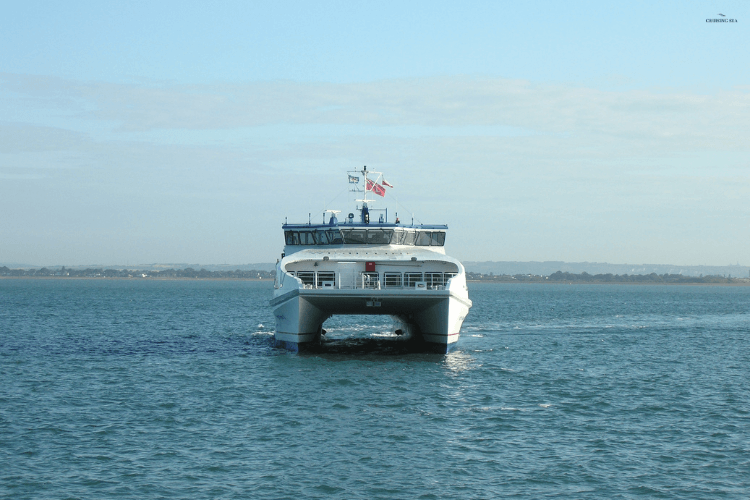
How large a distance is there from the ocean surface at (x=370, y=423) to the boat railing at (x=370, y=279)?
3.18 m

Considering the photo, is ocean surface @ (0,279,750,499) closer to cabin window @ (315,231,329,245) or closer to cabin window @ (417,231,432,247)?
cabin window @ (315,231,329,245)

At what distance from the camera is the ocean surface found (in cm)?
1606

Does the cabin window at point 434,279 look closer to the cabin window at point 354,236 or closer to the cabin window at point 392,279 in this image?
the cabin window at point 392,279

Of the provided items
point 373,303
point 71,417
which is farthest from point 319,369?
point 71,417

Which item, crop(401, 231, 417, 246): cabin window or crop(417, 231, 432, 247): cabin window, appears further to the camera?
crop(417, 231, 432, 247): cabin window

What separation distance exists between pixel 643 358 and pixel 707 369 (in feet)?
13.3

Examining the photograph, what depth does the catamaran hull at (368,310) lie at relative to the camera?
3123 centimetres

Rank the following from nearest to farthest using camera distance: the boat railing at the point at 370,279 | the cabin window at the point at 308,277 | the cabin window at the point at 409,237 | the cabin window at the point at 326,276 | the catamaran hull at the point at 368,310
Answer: the catamaran hull at the point at 368,310
the boat railing at the point at 370,279
the cabin window at the point at 326,276
the cabin window at the point at 308,277
the cabin window at the point at 409,237

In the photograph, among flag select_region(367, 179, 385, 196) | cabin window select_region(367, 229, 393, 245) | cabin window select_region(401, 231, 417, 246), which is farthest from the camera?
flag select_region(367, 179, 385, 196)

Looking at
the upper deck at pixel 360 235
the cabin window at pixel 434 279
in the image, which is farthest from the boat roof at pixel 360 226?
the cabin window at pixel 434 279

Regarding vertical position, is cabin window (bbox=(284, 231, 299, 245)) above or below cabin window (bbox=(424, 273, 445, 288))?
above

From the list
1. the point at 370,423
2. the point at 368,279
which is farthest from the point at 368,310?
the point at 370,423

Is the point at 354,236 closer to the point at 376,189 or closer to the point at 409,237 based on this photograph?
the point at 409,237

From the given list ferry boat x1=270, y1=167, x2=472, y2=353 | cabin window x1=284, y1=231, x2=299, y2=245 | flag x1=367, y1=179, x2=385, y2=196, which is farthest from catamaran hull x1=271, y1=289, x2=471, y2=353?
flag x1=367, y1=179, x2=385, y2=196
